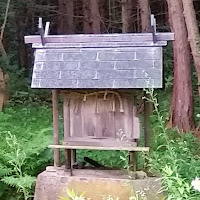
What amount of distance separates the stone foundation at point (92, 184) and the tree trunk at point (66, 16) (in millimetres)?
13667

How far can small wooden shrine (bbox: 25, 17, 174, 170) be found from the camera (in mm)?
5219

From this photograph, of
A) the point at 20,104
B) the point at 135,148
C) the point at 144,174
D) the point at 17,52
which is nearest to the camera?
the point at 135,148

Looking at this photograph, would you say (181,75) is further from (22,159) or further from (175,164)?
(175,164)

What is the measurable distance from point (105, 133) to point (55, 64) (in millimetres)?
979

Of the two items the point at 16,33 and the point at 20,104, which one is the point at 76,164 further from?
the point at 16,33

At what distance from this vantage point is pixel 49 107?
13.2m

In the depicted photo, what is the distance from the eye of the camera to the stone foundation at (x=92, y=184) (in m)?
5.34

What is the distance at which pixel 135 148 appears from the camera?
523 cm

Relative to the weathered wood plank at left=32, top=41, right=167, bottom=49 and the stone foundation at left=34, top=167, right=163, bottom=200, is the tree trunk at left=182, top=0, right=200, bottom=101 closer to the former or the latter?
the weathered wood plank at left=32, top=41, right=167, bottom=49

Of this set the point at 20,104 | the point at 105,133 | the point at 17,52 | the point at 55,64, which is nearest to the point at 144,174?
the point at 105,133

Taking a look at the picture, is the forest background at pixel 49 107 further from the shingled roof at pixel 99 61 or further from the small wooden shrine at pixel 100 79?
the shingled roof at pixel 99 61

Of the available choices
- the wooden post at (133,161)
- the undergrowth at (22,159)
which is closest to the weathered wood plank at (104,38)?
the undergrowth at (22,159)

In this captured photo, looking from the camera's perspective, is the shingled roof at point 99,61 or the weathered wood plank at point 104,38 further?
the weathered wood plank at point 104,38

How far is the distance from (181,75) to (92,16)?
7.67m
